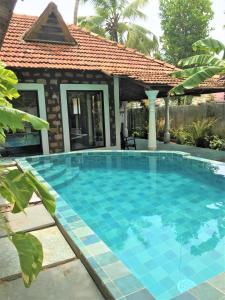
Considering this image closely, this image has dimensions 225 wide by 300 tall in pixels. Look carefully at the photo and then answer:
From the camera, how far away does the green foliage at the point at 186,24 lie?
30719 mm

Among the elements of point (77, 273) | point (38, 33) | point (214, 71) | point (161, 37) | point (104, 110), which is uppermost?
point (161, 37)

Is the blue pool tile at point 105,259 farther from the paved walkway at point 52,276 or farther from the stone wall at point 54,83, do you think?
the stone wall at point 54,83

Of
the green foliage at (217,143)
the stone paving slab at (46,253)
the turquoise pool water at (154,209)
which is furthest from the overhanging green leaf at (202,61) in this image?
the stone paving slab at (46,253)

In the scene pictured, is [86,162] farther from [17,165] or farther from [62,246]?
[62,246]

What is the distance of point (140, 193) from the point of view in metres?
7.80

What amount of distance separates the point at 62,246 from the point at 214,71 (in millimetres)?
6799

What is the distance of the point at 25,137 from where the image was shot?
39.0ft

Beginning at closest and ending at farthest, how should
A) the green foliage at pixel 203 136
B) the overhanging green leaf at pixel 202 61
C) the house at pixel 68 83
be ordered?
the overhanging green leaf at pixel 202 61, the house at pixel 68 83, the green foliage at pixel 203 136

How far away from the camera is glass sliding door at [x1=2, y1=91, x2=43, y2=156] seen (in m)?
11.6

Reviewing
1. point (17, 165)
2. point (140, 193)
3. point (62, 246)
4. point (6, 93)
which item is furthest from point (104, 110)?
point (6, 93)

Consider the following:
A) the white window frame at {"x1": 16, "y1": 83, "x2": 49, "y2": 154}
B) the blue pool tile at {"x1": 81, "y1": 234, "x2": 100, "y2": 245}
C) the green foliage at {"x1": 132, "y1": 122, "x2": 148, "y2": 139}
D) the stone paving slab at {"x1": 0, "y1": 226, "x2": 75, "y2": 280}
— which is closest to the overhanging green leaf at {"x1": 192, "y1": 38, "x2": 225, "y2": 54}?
the white window frame at {"x1": 16, "y1": 83, "x2": 49, "y2": 154}

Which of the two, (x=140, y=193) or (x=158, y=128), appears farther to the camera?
(x=158, y=128)

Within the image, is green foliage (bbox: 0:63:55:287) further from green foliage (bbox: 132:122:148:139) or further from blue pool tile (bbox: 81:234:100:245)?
green foliage (bbox: 132:122:148:139)

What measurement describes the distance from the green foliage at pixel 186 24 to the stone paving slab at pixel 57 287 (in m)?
30.9
